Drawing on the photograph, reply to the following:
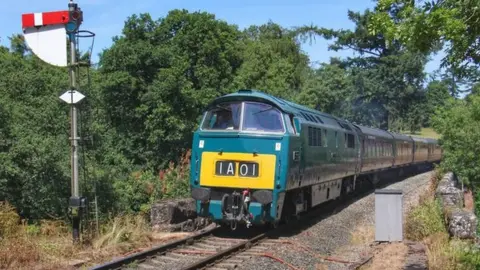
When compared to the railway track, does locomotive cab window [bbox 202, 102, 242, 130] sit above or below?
above

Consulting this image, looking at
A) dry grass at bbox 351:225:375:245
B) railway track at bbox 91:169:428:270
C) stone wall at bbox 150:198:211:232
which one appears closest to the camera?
railway track at bbox 91:169:428:270

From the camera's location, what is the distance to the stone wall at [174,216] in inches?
503

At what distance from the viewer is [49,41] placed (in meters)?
10.6

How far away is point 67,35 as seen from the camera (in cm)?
1071

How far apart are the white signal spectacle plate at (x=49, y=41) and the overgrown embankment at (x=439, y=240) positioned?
744cm

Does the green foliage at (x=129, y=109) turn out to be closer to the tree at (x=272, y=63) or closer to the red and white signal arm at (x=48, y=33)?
the tree at (x=272, y=63)

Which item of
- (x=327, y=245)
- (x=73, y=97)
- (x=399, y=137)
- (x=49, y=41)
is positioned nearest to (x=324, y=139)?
(x=327, y=245)

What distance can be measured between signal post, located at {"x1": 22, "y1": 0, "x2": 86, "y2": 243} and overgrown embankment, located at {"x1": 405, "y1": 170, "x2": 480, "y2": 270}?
634cm

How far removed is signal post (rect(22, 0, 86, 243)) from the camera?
34.5 ft

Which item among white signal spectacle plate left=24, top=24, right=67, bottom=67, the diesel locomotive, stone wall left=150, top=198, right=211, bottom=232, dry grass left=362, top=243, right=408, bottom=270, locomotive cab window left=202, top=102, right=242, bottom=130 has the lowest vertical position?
dry grass left=362, top=243, right=408, bottom=270

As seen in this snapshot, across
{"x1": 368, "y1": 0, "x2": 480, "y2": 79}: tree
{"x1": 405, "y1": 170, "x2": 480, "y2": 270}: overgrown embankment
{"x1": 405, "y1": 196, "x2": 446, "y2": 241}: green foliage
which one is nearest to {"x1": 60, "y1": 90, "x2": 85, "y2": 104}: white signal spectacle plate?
{"x1": 368, "y1": 0, "x2": 480, "y2": 79}: tree

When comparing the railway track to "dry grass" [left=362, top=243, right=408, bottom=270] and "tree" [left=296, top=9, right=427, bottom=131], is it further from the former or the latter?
"tree" [left=296, top=9, right=427, bottom=131]

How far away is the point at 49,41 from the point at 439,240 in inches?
317

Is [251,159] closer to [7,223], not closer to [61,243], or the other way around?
[61,243]
